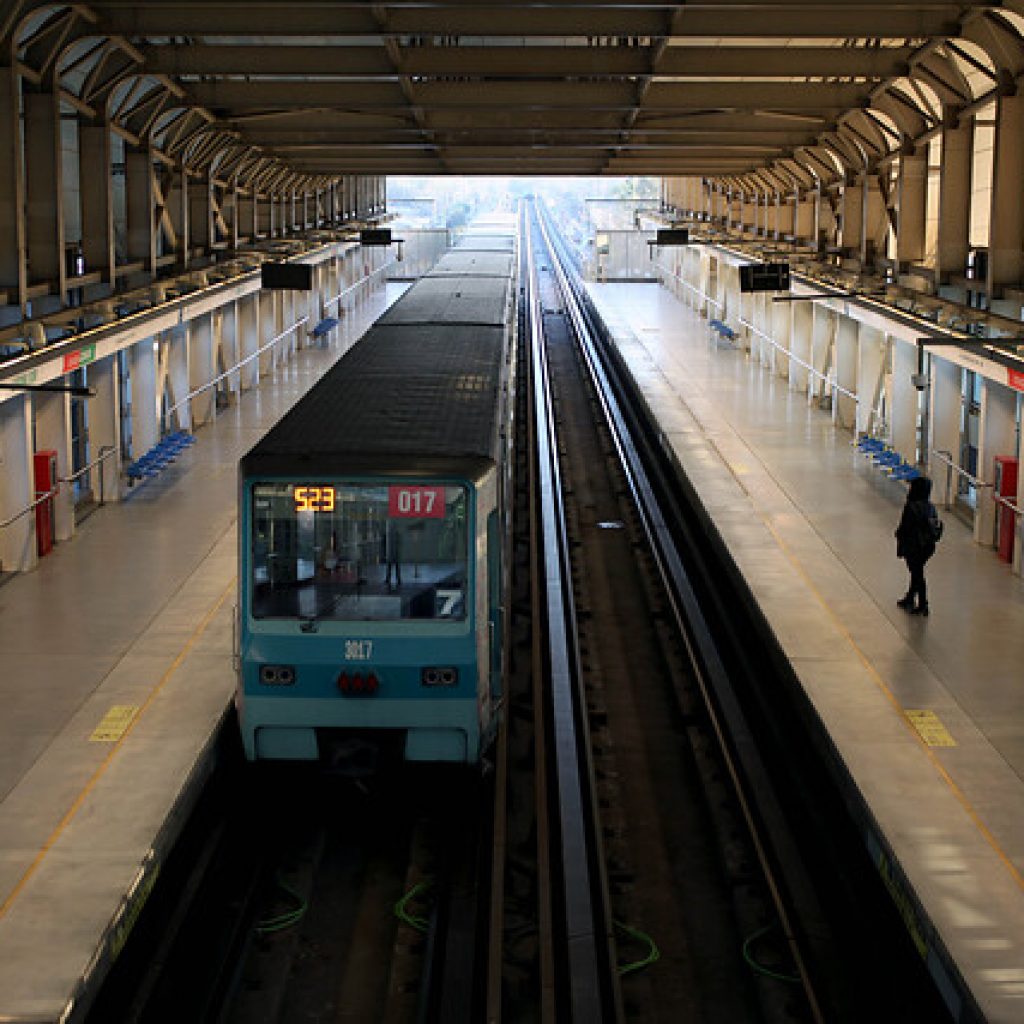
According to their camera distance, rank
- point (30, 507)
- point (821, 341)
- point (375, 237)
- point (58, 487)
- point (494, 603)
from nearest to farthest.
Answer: point (494, 603) → point (30, 507) → point (58, 487) → point (821, 341) → point (375, 237)

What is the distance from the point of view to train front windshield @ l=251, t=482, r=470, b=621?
8609 millimetres

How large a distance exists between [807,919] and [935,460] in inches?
438

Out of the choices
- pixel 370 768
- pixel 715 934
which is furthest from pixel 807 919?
pixel 370 768

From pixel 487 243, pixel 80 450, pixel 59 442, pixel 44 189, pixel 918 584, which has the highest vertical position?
pixel 44 189

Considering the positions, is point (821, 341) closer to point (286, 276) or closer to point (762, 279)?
point (762, 279)

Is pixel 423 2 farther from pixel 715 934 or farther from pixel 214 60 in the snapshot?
pixel 715 934

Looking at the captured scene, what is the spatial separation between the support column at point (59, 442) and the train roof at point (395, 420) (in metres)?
4.04

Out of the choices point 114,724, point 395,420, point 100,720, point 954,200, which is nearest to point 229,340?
point 954,200

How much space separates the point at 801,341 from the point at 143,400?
12.7m

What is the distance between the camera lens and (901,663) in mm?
11945

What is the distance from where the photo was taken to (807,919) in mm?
8375

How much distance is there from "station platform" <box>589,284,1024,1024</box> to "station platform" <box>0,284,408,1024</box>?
4108 millimetres

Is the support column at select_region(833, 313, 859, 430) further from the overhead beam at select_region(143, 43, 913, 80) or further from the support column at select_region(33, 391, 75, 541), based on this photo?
the support column at select_region(33, 391, 75, 541)

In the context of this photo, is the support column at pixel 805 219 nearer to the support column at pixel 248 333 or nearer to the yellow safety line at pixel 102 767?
the support column at pixel 248 333
